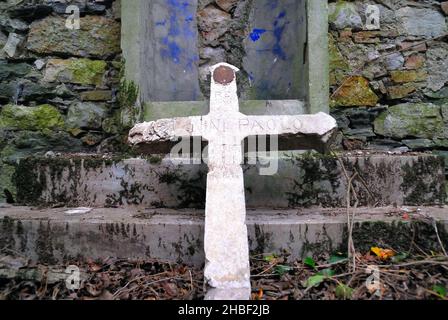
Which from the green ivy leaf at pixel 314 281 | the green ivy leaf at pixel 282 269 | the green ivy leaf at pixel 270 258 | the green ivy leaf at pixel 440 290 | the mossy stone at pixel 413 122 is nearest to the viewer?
the green ivy leaf at pixel 440 290

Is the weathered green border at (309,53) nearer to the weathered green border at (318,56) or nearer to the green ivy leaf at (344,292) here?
the weathered green border at (318,56)

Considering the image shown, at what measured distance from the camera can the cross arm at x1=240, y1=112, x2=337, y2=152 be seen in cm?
173

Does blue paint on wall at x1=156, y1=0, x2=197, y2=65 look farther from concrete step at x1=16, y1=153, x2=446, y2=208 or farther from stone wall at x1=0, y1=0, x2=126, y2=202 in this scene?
concrete step at x1=16, y1=153, x2=446, y2=208

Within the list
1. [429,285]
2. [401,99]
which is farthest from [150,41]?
[429,285]

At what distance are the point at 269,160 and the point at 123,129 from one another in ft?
3.33

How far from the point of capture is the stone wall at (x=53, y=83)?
9.09 feet

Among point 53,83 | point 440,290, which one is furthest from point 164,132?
point 53,83

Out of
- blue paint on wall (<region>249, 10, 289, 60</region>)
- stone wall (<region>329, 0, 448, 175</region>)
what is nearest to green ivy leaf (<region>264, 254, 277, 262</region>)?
stone wall (<region>329, 0, 448, 175</region>)

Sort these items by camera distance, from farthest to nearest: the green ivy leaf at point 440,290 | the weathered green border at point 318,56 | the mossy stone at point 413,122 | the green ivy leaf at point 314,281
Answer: the mossy stone at point 413,122, the weathered green border at point 318,56, the green ivy leaf at point 314,281, the green ivy leaf at point 440,290

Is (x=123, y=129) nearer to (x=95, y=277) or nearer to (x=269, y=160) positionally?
(x=269, y=160)

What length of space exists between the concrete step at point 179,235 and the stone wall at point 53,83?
1.02 m

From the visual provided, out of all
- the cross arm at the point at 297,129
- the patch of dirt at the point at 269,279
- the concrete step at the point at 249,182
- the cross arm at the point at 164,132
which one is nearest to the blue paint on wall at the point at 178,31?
the concrete step at the point at 249,182

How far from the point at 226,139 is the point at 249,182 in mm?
393

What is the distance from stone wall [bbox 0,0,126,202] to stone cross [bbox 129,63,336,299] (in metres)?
1.03
